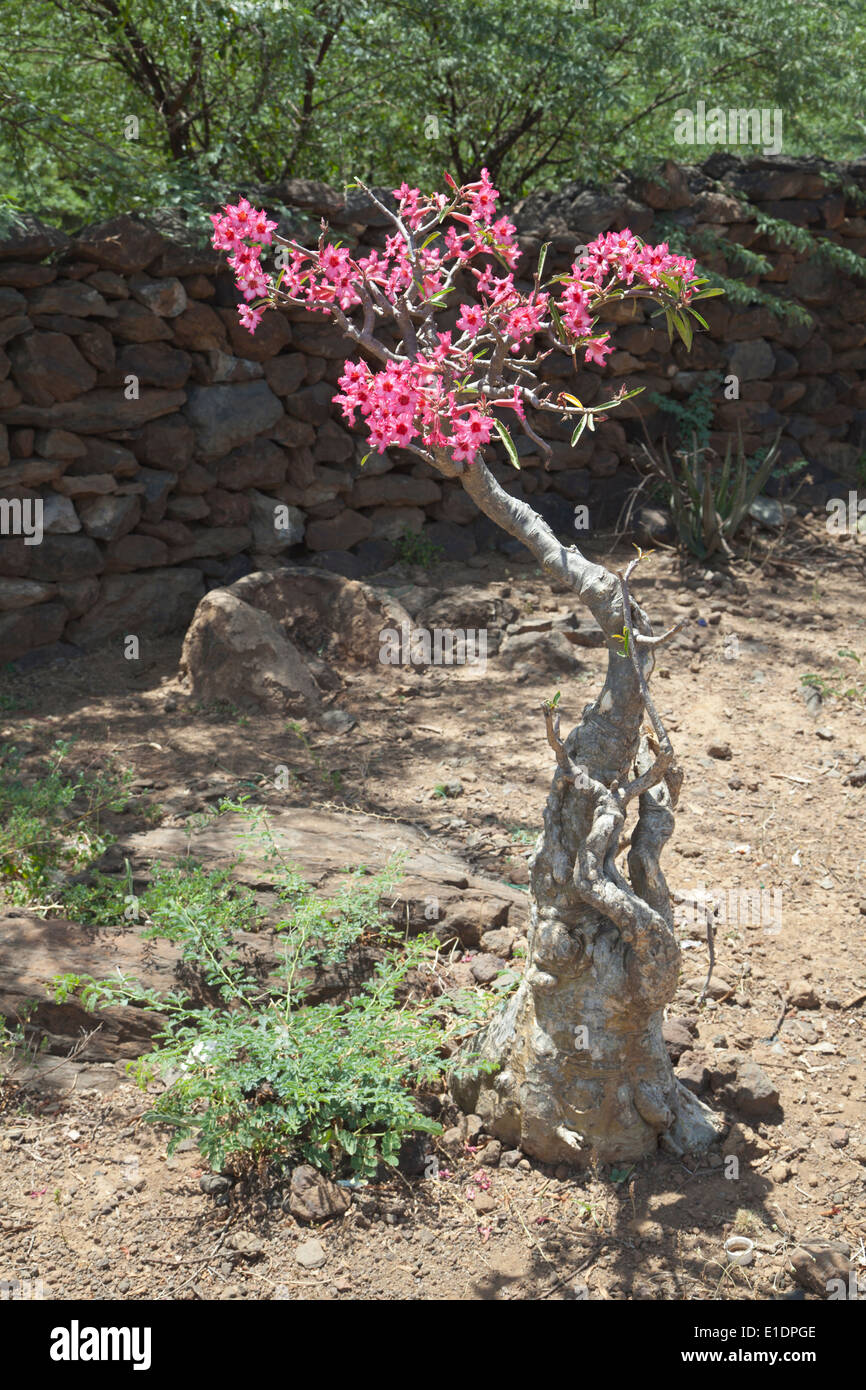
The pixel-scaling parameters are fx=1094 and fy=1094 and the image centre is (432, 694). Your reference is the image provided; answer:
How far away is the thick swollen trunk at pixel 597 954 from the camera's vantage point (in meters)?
2.48

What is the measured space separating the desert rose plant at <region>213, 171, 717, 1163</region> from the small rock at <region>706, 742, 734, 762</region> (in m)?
2.01

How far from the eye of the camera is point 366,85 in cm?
656

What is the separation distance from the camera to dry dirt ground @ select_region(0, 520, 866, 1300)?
7.90 feet

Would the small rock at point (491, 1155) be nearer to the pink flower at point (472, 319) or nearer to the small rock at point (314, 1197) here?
the small rock at point (314, 1197)

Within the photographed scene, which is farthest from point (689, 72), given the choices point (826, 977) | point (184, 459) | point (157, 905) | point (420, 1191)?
point (420, 1191)

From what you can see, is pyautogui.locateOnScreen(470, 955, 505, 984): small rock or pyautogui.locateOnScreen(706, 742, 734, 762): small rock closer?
pyautogui.locateOnScreen(470, 955, 505, 984): small rock

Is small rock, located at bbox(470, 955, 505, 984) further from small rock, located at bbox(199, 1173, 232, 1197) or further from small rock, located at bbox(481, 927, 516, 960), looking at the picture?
small rock, located at bbox(199, 1173, 232, 1197)

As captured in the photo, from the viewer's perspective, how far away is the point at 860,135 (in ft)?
28.0

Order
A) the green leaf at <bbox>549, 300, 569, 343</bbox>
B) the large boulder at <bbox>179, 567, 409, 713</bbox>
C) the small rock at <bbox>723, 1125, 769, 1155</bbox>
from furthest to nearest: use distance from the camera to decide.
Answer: the large boulder at <bbox>179, 567, 409, 713</bbox> → the small rock at <bbox>723, 1125, 769, 1155</bbox> → the green leaf at <bbox>549, 300, 569, 343</bbox>

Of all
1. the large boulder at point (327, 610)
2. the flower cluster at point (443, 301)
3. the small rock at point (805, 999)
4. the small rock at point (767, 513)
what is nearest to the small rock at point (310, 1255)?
the small rock at point (805, 999)

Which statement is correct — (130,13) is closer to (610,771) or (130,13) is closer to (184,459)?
(184,459)

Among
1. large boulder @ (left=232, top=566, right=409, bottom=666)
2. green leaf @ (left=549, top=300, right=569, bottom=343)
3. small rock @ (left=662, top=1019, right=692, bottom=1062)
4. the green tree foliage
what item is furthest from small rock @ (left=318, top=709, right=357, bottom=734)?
the green tree foliage

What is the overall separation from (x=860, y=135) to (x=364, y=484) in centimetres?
536

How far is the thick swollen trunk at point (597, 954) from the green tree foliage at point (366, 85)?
420cm
